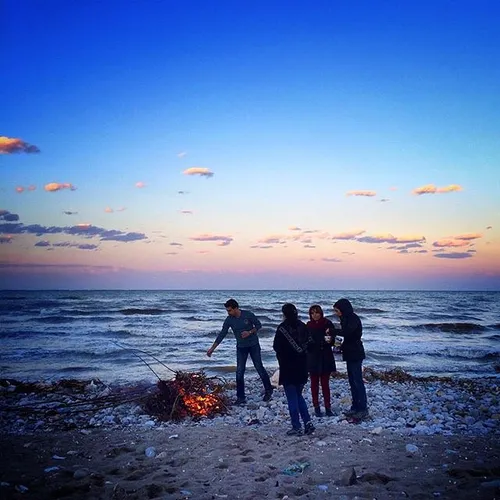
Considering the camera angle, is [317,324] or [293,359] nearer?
[293,359]

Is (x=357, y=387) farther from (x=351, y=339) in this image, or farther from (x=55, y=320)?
(x=55, y=320)

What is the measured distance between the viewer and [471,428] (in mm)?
7188

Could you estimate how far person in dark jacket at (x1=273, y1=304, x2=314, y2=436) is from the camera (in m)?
6.65

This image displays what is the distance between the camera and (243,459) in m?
5.69

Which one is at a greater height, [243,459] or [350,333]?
[350,333]

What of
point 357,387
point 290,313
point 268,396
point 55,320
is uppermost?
point 290,313

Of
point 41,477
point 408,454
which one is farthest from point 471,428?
point 41,477

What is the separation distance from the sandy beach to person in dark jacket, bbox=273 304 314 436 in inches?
14.3

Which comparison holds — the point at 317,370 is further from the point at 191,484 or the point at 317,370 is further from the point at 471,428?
the point at 191,484

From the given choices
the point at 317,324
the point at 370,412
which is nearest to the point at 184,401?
the point at 317,324

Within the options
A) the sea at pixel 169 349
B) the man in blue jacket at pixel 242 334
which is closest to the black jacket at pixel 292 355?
the man in blue jacket at pixel 242 334

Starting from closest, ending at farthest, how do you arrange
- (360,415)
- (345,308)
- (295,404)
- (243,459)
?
(243,459) → (295,404) → (345,308) → (360,415)

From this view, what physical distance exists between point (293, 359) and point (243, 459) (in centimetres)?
177

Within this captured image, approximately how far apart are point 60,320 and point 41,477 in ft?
105
